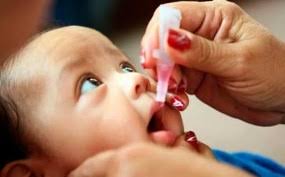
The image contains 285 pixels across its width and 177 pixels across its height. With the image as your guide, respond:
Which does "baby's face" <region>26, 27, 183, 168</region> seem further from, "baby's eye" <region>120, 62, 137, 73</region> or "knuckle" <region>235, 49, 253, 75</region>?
"knuckle" <region>235, 49, 253, 75</region>

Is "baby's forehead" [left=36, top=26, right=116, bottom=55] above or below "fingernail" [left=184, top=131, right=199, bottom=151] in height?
above

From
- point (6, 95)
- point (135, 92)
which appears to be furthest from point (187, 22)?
point (6, 95)

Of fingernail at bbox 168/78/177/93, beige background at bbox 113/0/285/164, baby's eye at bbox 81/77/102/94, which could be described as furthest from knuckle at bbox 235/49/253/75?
beige background at bbox 113/0/285/164

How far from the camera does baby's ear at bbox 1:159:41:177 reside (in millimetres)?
798

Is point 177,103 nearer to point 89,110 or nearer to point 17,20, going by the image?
point 89,110

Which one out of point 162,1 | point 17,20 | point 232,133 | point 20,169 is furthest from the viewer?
point 162,1

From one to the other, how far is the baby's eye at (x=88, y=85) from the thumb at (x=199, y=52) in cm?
11

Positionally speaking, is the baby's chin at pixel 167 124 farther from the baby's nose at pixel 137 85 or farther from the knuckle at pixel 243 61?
the knuckle at pixel 243 61

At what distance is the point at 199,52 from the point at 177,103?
8 centimetres

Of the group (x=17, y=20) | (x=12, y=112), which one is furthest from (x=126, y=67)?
(x=17, y=20)

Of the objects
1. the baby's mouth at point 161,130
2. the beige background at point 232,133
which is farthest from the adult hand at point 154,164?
the beige background at point 232,133

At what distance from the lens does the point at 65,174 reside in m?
0.83

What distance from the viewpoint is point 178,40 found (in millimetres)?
835

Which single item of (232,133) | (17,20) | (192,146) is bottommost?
(232,133)
